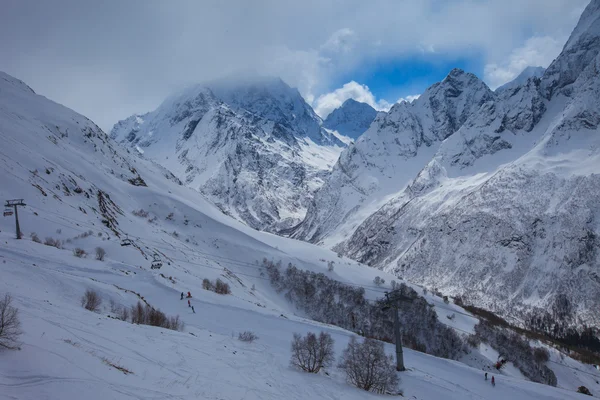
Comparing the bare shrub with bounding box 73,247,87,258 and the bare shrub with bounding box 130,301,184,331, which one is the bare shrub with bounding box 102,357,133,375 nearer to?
the bare shrub with bounding box 130,301,184,331

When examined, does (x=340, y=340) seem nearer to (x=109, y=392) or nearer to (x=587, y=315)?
(x=109, y=392)

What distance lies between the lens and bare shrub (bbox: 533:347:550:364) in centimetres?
8988

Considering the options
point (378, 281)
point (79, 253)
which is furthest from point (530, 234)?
point (79, 253)

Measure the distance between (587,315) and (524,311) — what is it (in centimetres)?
1737

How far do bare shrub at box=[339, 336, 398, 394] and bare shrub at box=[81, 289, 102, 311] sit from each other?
17.8 metres

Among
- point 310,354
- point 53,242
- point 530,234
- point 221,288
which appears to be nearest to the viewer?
point 310,354

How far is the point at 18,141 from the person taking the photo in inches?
2800

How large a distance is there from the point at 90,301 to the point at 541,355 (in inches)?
4041

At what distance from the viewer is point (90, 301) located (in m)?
26.3

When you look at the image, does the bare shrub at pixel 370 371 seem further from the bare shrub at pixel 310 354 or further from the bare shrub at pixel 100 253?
the bare shrub at pixel 100 253

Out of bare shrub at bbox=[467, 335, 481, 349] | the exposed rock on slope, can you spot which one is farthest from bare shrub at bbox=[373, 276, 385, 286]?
the exposed rock on slope

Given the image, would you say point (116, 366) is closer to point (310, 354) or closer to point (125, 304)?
point (310, 354)

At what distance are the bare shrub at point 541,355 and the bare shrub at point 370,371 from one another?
85255mm

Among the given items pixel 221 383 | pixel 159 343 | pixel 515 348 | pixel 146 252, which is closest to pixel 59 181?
pixel 146 252
